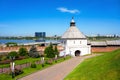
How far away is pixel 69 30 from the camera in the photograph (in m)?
49.2

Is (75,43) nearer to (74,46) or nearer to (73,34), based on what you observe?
(74,46)

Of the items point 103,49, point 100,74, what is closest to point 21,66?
point 100,74

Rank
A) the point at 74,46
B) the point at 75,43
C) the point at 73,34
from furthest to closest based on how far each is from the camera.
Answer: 1. the point at 73,34
2. the point at 75,43
3. the point at 74,46

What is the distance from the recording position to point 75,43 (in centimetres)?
4806

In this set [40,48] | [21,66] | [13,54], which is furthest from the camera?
[40,48]

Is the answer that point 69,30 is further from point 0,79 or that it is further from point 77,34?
point 0,79

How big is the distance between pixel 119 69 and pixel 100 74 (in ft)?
6.07

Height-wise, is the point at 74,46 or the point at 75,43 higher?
the point at 75,43

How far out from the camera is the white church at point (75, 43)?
47.8 m

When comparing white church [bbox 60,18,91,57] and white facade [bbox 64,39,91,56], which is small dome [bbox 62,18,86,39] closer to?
white church [bbox 60,18,91,57]

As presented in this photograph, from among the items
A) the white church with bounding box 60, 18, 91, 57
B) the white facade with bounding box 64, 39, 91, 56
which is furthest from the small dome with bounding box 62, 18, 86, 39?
the white facade with bounding box 64, 39, 91, 56

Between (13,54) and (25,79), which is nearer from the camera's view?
(25,79)

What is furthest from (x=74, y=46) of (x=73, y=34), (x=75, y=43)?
(x=73, y=34)

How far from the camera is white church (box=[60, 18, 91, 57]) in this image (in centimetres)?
4776
